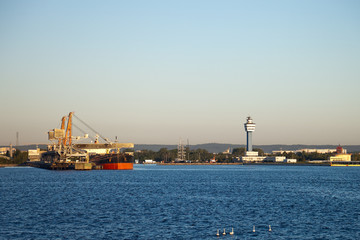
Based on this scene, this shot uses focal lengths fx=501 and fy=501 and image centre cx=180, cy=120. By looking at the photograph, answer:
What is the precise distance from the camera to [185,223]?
44.4m

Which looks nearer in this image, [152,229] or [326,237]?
[326,237]

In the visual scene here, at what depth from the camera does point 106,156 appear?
187 m

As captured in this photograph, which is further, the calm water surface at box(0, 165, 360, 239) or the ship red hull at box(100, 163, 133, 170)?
the ship red hull at box(100, 163, 133, 170)

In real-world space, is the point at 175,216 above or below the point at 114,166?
below

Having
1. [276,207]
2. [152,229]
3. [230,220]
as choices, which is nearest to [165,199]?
[276,207]

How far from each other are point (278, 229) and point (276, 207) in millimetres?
15971

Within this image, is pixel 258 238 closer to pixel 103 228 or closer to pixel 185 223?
pixel 185 223

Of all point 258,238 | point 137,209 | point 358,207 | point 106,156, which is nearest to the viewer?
point 258,238

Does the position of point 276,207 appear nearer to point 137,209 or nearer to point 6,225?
point 137,209

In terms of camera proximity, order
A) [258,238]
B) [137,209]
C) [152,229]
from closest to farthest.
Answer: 1. [258,238]
2. [152,229]
3. [137,209]

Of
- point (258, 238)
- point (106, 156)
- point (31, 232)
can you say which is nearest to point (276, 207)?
point (258, 238)

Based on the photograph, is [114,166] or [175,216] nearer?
[175,216]

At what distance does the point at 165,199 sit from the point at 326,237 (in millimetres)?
30815

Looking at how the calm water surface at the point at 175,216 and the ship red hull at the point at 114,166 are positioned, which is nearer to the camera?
the calm water surface at the point at 175,216
